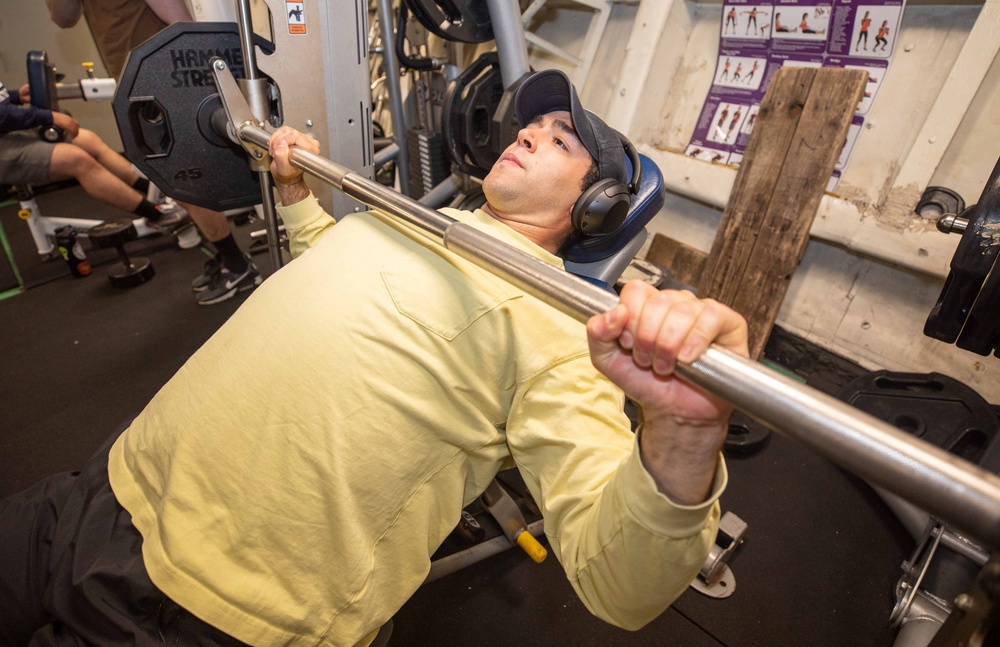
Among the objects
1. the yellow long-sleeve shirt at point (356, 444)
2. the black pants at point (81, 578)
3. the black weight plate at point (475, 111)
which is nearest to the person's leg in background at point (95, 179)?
the black weight plate at point (475, 111)

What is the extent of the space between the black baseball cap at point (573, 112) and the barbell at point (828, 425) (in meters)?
0.57

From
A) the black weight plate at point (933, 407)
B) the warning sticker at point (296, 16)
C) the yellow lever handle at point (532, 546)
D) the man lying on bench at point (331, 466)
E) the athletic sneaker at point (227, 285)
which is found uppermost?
the warning sticker at point (296, 16)

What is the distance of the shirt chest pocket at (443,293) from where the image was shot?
82 centimetres

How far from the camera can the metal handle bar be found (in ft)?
1.16

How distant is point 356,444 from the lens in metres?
0.76

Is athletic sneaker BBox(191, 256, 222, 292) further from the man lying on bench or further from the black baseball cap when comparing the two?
the black baseball cap

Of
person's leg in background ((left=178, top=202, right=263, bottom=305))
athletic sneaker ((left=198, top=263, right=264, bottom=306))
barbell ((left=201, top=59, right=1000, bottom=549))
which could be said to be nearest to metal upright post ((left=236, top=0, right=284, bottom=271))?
barbell ((left=201, top=59, right=1000, bottom=549))

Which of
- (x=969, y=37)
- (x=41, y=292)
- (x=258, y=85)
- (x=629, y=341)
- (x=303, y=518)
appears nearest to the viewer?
(x=629, y=341)

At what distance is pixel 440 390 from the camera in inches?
32.2

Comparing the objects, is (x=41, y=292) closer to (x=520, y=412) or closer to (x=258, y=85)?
(x=258, y=85)

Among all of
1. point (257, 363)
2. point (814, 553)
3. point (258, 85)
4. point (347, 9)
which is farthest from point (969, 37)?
point (257, 363)

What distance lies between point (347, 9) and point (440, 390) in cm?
116

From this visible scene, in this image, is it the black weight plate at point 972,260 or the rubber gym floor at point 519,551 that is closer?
the black weight plate at point 972,260

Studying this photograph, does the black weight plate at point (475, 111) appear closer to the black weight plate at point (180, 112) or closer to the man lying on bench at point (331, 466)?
the black weight plate at point (180, 112)
